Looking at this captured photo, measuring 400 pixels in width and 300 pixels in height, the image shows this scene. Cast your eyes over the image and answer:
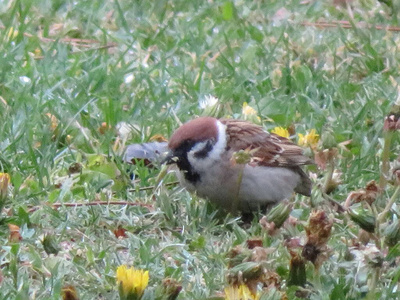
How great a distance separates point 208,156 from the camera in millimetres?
4234

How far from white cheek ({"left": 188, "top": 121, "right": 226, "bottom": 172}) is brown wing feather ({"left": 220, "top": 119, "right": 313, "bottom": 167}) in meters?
0.10

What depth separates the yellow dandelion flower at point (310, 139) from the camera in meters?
4.56

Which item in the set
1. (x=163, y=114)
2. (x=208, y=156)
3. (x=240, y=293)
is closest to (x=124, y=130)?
(x=163, y=114)

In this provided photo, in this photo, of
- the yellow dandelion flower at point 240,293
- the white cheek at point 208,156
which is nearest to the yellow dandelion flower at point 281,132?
the white cheek at point 208,156

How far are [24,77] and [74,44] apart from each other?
0.80 meters

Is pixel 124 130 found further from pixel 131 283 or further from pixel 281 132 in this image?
pixel 131 283

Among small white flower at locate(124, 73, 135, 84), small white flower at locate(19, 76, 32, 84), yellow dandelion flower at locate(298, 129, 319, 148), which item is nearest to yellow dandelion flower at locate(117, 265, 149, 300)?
yellow dandelion flower at locate(298, 129, 319, 148)

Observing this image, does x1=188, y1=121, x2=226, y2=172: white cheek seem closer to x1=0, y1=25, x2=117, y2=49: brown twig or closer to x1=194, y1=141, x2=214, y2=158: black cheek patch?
x1=194, y1=141, x2=214, y2=158: black cheek patch

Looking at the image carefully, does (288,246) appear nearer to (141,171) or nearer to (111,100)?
(141,171)

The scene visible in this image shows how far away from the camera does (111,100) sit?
16.9 ft

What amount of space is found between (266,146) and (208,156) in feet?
1.21

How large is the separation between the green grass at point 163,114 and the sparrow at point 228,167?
108mm

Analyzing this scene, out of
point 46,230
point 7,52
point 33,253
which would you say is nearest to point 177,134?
point 46,230

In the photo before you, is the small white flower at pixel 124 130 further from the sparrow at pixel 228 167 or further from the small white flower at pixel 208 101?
the sparrow at pixel 228 167
